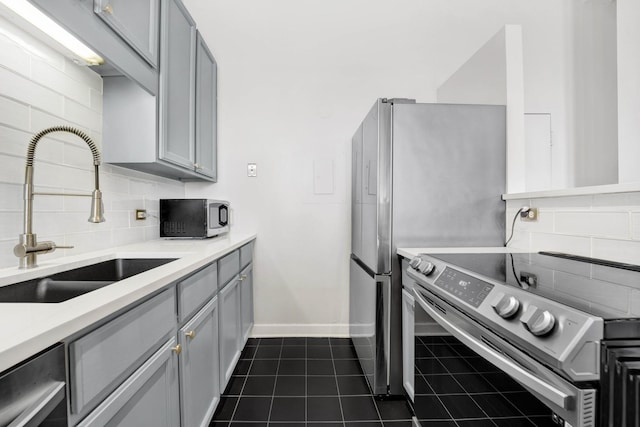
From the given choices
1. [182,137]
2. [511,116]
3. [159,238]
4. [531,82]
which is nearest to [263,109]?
[182,137]

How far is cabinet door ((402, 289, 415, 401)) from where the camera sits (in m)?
1.48

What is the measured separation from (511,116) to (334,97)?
1.36 metres

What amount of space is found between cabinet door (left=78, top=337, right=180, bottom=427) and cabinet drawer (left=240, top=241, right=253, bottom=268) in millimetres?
1078

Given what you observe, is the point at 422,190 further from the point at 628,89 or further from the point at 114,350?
the point at 114,350

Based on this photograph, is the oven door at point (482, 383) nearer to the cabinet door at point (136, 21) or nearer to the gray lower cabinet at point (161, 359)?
the gray lower cabinet at point (161, 359)

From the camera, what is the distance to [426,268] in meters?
1.24

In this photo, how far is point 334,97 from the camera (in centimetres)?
260

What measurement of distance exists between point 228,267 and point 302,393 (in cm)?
86

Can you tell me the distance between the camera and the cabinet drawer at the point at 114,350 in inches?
24.4

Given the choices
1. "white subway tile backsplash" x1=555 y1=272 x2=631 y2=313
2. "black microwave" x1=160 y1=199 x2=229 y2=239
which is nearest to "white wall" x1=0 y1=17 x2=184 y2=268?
"black microwave" x1=160 y1=199 x2=229 y2=239

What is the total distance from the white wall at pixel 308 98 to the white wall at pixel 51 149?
107cm

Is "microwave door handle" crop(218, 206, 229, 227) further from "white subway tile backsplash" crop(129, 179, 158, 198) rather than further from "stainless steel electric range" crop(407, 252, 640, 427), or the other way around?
"stainless steel electric range" crop(407, 252, 640, 427)

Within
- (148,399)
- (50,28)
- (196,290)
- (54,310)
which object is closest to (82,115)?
(50,28)

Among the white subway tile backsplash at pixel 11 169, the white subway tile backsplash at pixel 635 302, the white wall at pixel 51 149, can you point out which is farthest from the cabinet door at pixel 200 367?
the white subway tile backsplash at pixel 635 302
